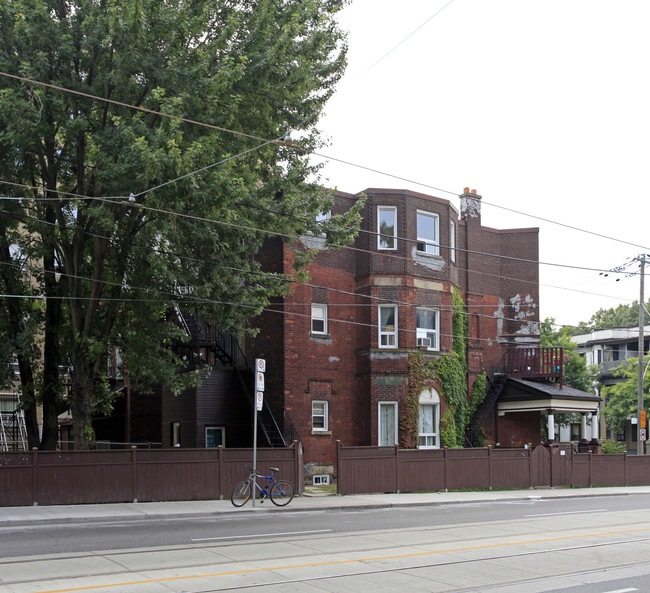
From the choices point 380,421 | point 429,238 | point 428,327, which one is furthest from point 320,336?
point 429,238

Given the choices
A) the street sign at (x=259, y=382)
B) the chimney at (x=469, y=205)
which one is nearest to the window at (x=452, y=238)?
the chimney at (x=469, y=205)

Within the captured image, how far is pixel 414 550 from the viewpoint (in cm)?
1206

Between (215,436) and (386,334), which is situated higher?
(386,334)

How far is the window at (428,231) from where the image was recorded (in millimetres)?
28750

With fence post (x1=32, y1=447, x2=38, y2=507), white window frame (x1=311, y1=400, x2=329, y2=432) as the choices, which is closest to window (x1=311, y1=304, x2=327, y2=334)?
white window frame (x1=311, y1=400, x2=329, y2=432)

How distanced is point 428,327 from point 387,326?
1.77 meters

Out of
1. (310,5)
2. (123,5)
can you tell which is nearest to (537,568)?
(123,5)

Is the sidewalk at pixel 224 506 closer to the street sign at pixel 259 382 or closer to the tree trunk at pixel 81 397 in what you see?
the tree trunk at pixel 81 397

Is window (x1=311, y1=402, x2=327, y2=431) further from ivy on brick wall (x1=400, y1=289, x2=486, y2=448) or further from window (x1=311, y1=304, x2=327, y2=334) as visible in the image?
ivy on brick wall (x1=400, y1=289, x2=486, y2=448)

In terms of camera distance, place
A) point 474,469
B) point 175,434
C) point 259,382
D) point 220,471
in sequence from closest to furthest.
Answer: point 259,382
point 220,471
point 474,469
point 175,434

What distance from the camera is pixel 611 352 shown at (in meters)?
69.2

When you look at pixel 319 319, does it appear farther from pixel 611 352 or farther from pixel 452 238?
pixel 611 352

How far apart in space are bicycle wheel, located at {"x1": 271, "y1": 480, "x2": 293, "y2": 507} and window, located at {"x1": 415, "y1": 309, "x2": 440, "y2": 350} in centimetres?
977

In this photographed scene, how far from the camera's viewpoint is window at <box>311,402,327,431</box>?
26922 millimetres
